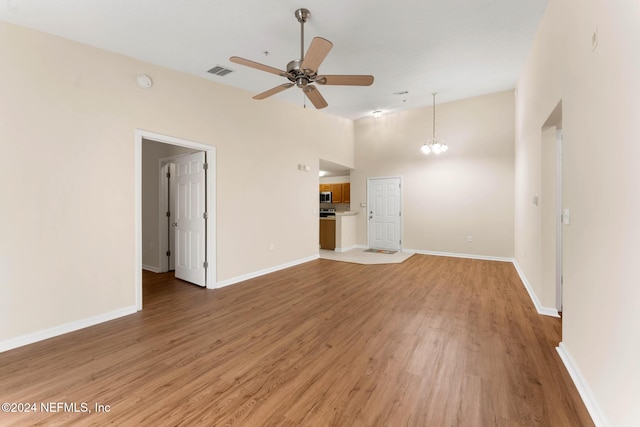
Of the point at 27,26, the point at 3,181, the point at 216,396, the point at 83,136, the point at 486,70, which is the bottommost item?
the point at 216,396

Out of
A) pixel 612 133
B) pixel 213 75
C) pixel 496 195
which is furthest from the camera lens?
pixel 496 195

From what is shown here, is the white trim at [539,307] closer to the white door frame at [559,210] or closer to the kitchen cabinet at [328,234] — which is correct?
the white door frame at [559,210]

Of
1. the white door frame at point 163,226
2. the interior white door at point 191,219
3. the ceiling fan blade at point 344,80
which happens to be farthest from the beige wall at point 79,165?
the ceiling fan blade at point 344,80

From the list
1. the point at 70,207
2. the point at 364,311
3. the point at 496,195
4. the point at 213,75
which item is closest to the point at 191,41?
the point at 213,75

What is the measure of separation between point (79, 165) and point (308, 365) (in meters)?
3.14

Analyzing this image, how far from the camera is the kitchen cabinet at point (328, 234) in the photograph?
728 cm

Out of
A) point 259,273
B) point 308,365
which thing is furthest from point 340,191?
point 308,365

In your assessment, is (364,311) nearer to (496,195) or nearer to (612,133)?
(612,133)

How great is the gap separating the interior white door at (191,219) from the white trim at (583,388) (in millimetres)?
4292

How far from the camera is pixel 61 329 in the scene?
2.73 m

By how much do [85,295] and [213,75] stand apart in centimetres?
327

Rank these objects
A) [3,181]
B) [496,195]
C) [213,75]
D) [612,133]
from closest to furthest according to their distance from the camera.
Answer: [612,133], [3,181], [213,75], [496,195]

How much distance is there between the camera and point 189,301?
361cm

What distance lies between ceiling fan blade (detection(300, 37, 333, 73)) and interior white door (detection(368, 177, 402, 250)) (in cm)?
511
